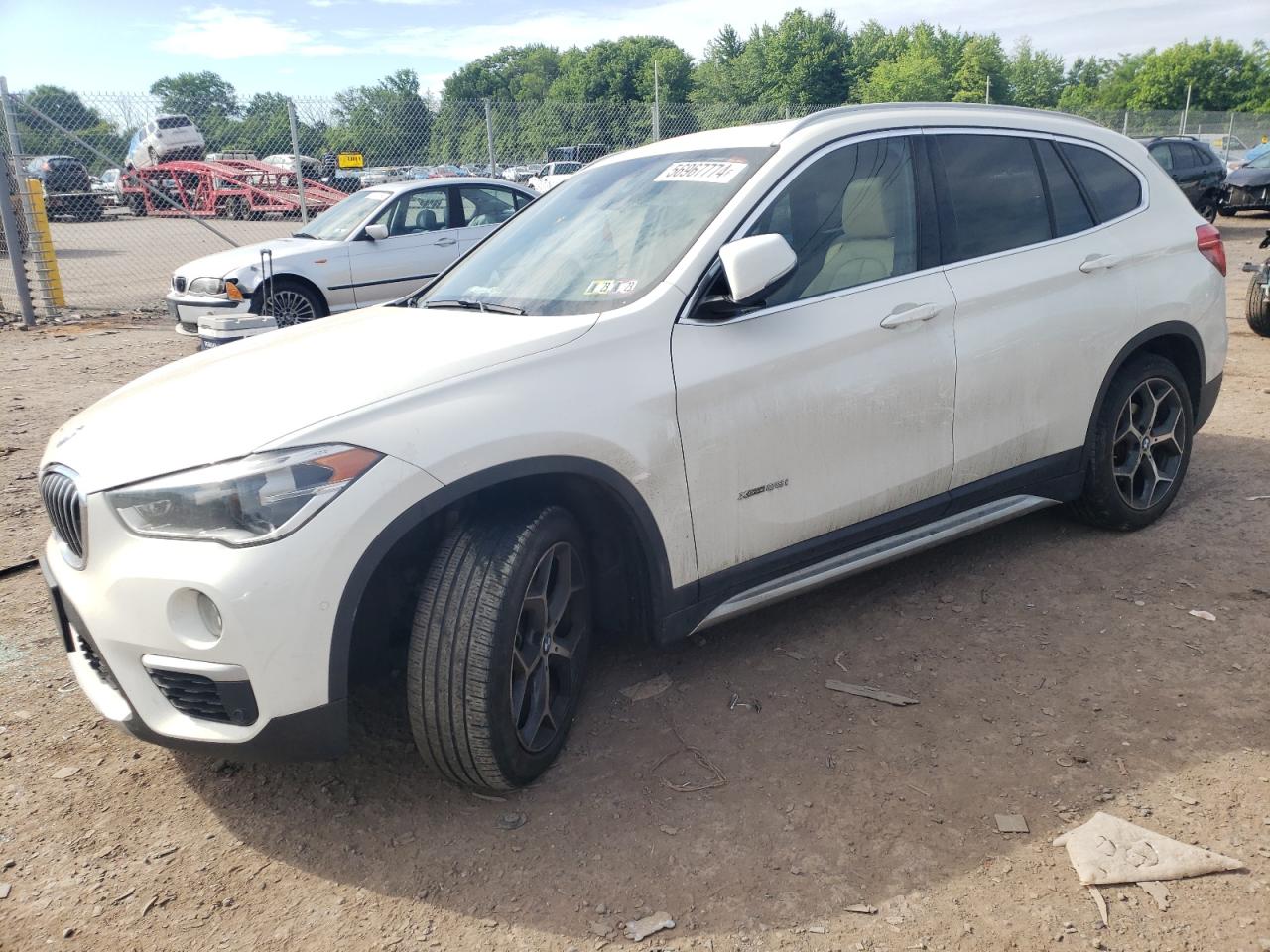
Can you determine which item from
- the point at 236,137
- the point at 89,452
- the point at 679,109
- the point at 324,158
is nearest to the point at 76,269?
the point at 236,137

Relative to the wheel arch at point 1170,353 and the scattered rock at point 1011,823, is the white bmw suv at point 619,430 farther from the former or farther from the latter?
the scattered rock at point 1011,823

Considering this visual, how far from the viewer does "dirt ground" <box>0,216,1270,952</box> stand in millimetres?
2344

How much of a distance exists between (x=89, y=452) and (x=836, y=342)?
220 centimetres

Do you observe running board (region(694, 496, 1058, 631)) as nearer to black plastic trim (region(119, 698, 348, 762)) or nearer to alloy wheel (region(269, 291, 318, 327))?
black plastic trim (region(119, 698, 348, 762))

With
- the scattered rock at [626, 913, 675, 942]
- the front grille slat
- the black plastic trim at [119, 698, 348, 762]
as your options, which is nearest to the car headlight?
the front grille slat

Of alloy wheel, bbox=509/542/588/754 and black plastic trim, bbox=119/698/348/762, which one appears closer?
black plastic trim, bbox=119/698/348/762

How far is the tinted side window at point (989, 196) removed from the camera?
3678mm

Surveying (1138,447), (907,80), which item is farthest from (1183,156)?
(907,80)

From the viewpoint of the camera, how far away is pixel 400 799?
283cm

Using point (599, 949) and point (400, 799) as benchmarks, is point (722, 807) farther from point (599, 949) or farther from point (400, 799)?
point (400, 799)

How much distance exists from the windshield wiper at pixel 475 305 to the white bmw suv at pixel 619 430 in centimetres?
1

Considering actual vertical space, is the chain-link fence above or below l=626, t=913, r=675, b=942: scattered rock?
above

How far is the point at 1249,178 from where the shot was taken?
66.0ft

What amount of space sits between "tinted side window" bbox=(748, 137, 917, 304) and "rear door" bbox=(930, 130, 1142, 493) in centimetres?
19
